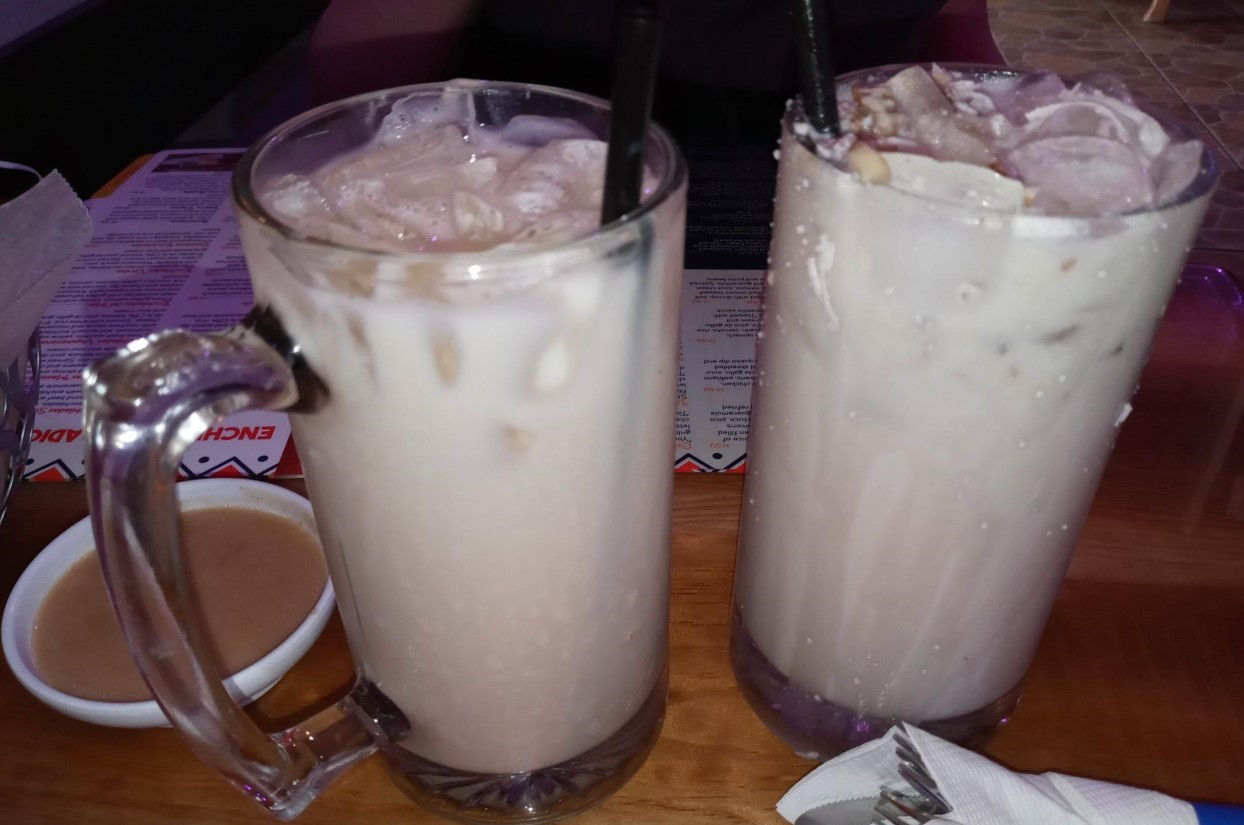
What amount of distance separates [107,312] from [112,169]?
1302 millimetres

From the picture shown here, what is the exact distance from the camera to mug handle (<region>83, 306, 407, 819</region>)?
14.1 inches

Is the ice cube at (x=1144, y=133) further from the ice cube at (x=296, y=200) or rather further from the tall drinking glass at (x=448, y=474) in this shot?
the ice cube at (x=296, y=200)

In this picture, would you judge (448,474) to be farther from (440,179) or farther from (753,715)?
(753,715)

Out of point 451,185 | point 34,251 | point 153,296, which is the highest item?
point 451,185

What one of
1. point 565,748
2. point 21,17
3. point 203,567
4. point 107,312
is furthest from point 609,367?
point 21,17

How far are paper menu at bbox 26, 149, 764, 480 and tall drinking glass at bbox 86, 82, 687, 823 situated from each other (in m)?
0.28

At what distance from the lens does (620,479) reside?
442 millimetres

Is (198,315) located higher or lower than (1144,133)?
lower

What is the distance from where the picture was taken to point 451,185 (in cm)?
49

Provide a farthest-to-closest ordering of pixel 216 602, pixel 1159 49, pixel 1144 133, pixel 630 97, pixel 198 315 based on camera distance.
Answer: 1. pixel 1159 49
2. pixel 198 315
3. pixel 216 602
4. pixel 1144 133
5. pixel 630 97

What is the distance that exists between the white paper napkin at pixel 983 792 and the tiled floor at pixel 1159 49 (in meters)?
2.89

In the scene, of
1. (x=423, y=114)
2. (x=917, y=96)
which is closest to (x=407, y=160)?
(x=423, y=114)

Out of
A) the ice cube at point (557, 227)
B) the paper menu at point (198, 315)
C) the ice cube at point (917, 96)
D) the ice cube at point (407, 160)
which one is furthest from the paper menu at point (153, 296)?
the ice cube at point (917, 96)

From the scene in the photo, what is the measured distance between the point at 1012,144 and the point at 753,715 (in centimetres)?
35
